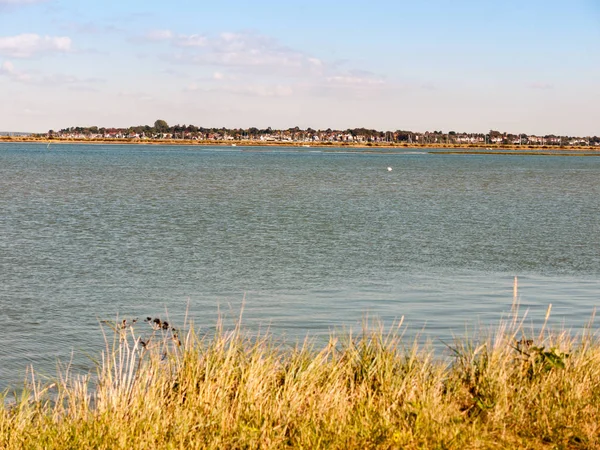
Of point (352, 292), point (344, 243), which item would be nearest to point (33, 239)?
point (344, 243)

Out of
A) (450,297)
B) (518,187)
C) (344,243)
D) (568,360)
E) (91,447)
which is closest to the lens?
(91,447)

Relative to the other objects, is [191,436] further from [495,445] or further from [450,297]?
[450,297]

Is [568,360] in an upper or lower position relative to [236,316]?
upper

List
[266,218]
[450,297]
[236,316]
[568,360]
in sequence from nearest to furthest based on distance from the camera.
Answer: [568,360] < [236,316] < [450,297] < [266,218]

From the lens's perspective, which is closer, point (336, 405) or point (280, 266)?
point (336, 405)

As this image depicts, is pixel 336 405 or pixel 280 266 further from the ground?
pixel 336 405

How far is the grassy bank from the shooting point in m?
8.15

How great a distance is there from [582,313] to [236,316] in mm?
7366

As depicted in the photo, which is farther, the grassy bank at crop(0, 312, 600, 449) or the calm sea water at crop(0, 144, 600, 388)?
the calm sea water at crop(0, 144, 600, 388)

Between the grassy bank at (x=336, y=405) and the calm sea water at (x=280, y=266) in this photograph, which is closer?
the grassy bank at (x=336, y=405)

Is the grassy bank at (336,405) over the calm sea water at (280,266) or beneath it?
over

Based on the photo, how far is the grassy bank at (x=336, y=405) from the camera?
8.15 meters

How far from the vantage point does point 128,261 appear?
2791 cm

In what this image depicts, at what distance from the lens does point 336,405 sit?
8898 mm
